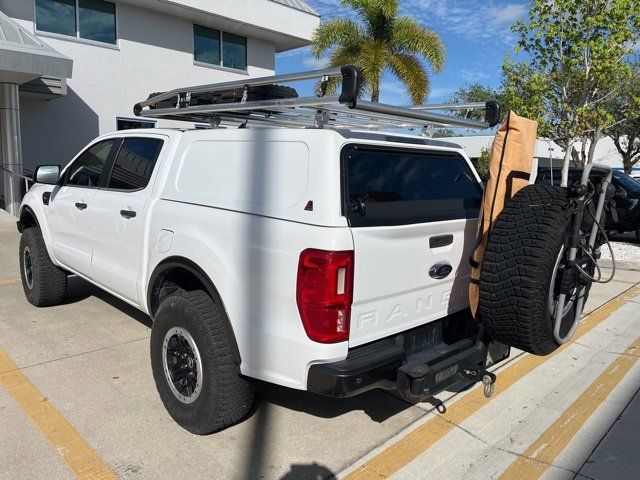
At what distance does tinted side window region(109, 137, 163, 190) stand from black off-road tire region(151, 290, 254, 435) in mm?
1065

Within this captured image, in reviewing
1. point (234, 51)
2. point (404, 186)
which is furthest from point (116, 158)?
point (234, 51)

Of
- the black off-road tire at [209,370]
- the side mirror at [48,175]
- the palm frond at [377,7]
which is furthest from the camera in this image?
the palm frond at [377,7]

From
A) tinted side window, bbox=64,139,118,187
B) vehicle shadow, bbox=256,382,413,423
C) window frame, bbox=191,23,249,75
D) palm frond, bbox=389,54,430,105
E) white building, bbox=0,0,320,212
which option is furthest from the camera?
palm frond, bbox=389,54,430,105

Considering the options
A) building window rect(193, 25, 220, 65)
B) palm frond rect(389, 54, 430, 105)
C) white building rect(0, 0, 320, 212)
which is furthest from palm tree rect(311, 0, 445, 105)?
building window rect(193, 25, 220, 65)

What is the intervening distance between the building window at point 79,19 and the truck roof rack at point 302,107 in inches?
406

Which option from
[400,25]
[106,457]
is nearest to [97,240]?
[106,457]

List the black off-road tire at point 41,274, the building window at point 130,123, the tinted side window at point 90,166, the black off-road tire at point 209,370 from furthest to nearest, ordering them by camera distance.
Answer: the building window at point 130,123 < the black off-road tire at point 41,274 < the tinted side window at point 90,166 < the black off-road tire at point 209,370

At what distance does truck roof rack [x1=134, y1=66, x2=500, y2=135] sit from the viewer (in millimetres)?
2699

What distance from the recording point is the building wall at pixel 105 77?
43.2 feet

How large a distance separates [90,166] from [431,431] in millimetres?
3446

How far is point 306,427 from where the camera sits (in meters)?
3.32

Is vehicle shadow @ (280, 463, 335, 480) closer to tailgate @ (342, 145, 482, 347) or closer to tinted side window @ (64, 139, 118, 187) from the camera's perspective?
tailgate @ (342, 145, 482, 347)

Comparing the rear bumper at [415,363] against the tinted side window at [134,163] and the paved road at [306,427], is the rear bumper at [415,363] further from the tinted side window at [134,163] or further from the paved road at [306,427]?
the tinted side window at [134,163]

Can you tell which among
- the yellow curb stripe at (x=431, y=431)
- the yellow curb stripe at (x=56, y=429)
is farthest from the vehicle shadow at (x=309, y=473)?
the yellow curb stripe at (x=56, y=429)
